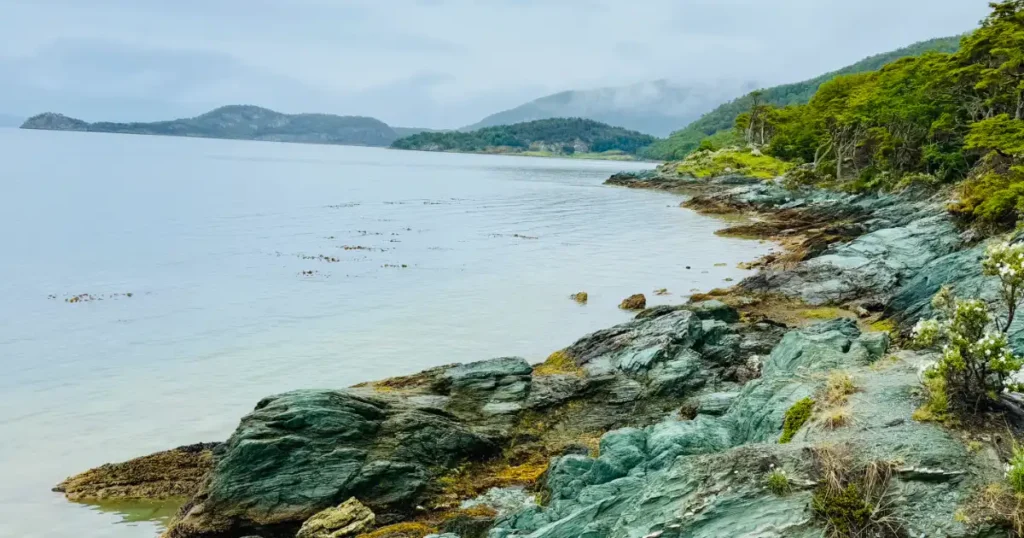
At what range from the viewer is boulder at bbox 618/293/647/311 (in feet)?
117

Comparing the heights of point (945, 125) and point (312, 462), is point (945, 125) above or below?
above

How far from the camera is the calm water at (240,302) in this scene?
20.4 metres

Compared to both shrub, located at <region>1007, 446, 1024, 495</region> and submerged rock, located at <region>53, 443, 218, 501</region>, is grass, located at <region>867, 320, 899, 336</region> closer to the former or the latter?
shrub, located at <region>1007, 446, 1024, 495</region>

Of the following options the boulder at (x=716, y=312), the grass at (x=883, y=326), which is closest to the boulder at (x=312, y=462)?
the boulder at (x=716, y=312)

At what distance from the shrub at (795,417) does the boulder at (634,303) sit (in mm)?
23150

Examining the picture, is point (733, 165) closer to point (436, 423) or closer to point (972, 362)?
point (436, 423)

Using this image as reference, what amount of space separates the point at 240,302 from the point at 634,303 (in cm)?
2143

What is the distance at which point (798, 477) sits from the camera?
367 inches

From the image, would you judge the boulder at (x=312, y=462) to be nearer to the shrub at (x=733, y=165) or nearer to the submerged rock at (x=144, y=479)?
the submerged rock at (x=144, y=479)

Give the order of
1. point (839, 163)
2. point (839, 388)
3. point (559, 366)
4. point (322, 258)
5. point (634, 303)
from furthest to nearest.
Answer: point (839, 163) < point (322, 258) < point (634, 303) < point (559, 366) < point (839, 388)

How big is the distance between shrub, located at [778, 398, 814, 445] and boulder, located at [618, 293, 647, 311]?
23.2 meters

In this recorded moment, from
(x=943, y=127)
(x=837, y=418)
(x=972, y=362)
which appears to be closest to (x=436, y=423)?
(x=837, y=418)

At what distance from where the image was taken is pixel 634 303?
3591 centimetres

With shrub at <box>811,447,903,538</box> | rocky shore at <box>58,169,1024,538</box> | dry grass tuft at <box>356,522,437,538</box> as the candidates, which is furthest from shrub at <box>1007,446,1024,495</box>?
dry grass tuft at <box>356,522,437,538</box>
